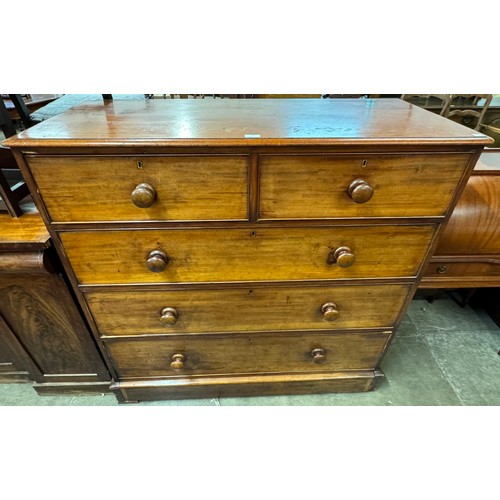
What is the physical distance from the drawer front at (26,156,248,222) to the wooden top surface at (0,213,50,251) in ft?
0.48

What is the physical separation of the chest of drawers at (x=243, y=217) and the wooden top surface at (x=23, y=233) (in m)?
0.10

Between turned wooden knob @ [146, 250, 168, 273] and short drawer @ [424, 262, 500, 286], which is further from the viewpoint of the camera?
short drawer @ [424, 262, 500, 286]

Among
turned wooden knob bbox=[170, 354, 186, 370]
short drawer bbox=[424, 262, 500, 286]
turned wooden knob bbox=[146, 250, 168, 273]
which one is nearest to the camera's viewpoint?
turned wooden knob bbox=[146, 250, 168, 273]

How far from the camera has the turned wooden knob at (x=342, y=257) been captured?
3.00ft

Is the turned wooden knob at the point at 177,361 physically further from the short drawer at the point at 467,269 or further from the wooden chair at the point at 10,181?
the short drawer at the point at 467,269

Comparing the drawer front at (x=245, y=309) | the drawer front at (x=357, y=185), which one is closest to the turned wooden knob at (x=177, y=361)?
the drawer front at (x=245, y=309)

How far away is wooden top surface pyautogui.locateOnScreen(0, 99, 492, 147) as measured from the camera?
744 millimetres

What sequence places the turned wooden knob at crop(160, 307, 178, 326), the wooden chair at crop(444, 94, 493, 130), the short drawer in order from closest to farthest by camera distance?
the turned wooden knob at crop(160, 307, 178, 326) → the short drawer → the wooden chair at crop(444, 94, 493, 130)

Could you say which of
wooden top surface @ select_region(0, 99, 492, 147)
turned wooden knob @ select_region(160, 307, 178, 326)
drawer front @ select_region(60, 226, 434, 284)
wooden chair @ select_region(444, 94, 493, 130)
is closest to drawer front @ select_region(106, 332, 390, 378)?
turned wooden knob @ select_region(160, 307, 178, 326)

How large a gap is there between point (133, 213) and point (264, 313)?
1.86ft

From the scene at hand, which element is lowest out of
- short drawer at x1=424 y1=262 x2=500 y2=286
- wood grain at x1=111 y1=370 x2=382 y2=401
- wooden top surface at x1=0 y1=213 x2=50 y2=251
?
wood grain at x1=111 y1=370 x2=382 y2=401

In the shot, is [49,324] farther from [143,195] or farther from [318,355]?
[318,355]

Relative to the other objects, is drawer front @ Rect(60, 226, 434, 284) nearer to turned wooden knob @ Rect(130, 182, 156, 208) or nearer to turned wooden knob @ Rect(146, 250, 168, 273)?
turned wooden knob @ Rect(146, 250, 168, 273)

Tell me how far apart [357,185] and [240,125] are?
36 cm
